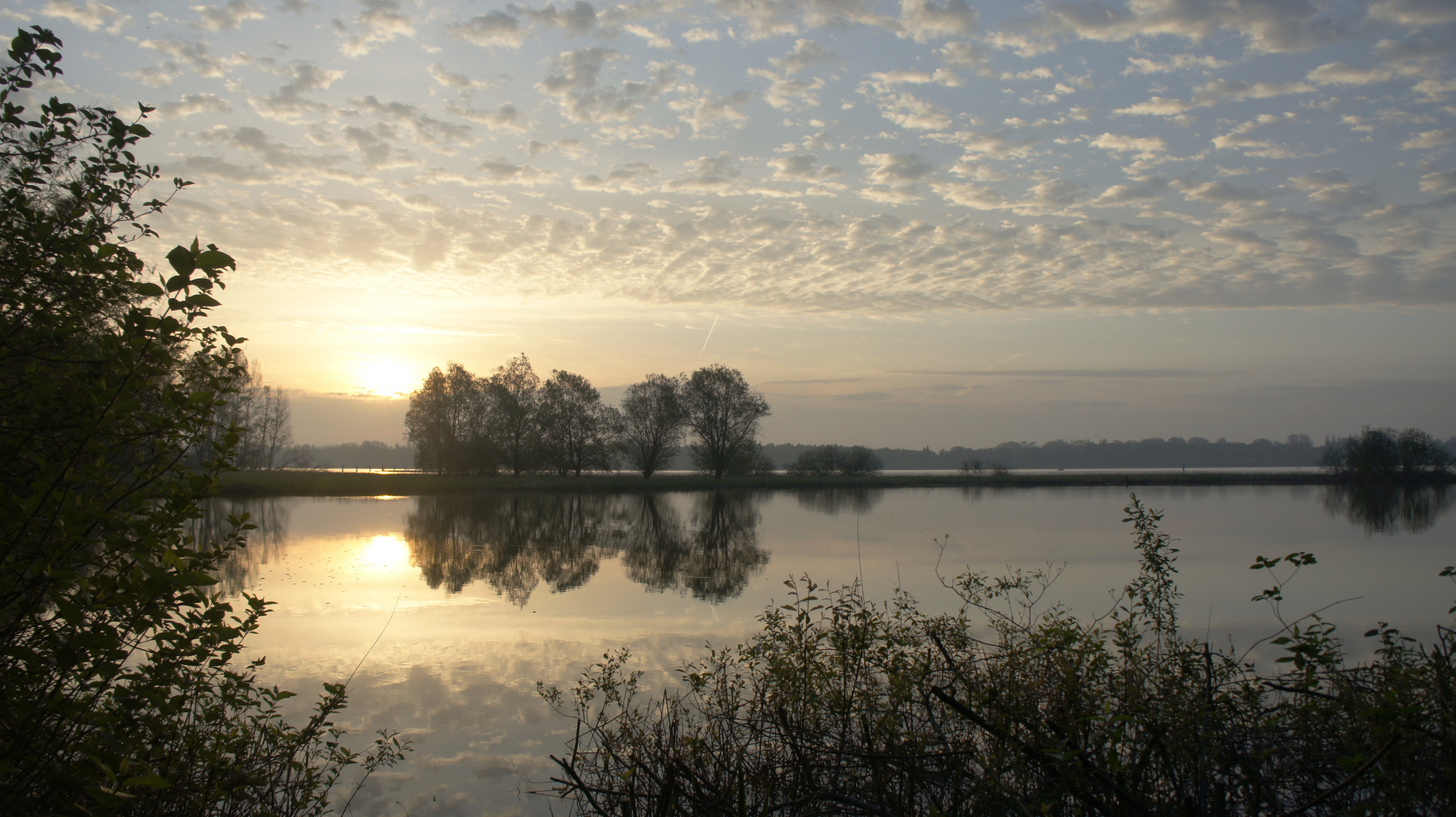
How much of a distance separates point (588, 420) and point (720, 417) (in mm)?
12573

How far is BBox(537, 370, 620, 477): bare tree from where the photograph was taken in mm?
72438

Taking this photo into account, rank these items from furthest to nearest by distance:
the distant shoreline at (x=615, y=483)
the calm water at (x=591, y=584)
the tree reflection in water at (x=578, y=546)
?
the distant shoreline at (x=615, y=483) → the tree reflection in water at (x=578, y=546) → the calm water at (x=591, y=584)

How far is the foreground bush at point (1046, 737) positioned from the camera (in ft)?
13.0

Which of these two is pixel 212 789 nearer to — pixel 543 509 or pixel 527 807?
pixel 527 807

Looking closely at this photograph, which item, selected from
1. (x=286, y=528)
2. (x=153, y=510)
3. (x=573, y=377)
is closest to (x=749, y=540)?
(x=286, y=528)

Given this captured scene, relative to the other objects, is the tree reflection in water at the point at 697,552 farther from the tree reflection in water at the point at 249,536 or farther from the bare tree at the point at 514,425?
the bare tree at the point at 514,425

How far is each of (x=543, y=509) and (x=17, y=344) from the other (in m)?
38.4

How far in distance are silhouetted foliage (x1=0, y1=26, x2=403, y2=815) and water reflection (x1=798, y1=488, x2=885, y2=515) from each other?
3528 centimetres

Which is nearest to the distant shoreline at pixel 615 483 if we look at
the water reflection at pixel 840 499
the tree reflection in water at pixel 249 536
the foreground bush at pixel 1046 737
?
the water reflection at pixel 840 499

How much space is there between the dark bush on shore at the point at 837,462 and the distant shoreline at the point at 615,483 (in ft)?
11.8

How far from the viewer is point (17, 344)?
3488mm

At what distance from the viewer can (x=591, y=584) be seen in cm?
1716

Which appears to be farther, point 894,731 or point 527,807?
point 527,807

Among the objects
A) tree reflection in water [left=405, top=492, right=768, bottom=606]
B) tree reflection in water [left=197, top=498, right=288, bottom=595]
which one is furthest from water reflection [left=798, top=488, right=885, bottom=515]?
tree reflection in water [left=197, top=498, right=288, bottom=595]
